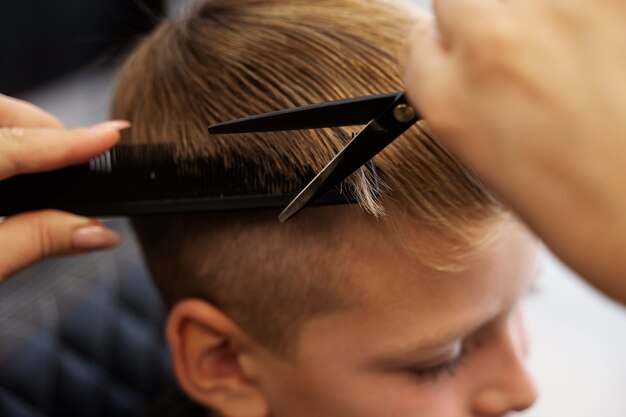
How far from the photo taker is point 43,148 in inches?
26.8

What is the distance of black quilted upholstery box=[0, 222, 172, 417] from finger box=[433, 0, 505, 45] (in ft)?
2.79

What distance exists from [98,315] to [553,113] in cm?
93

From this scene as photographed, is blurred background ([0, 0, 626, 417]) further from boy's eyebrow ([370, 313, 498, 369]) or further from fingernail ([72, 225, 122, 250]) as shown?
fingernail ([72, 225, 122, 250])

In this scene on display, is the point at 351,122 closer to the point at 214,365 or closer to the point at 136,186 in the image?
the point at 136,186

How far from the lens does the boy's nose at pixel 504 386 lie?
2.74 feet

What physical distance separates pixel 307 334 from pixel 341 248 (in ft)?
0.39

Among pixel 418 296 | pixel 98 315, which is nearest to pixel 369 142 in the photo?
pixel 418 296

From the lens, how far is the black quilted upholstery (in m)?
1.05

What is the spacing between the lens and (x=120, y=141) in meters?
0.80

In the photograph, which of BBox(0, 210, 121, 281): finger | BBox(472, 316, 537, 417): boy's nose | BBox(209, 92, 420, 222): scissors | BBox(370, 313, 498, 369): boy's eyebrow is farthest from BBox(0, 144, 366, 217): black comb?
BBox(472, 316, 537, 417): boy's nose

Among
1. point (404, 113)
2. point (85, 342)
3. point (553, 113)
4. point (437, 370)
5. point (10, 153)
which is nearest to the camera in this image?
point (553, 113)

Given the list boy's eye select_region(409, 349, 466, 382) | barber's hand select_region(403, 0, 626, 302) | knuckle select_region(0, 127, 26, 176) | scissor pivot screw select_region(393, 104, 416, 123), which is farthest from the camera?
boy's eye select_region(409, 349, 466, 382)

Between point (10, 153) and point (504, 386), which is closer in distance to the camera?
point (10, 153)

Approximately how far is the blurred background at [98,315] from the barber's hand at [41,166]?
0.92 feet
